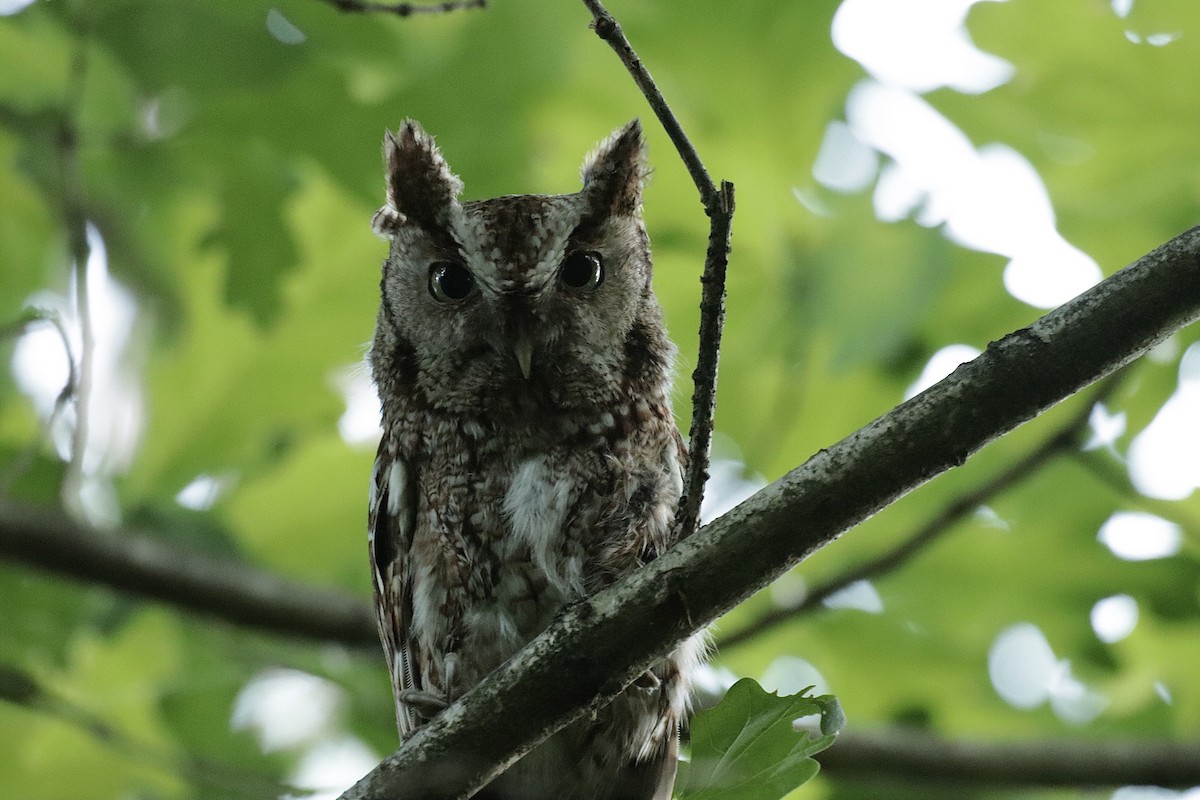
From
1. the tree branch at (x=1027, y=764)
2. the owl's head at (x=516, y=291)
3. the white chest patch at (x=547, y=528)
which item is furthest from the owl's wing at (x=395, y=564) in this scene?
the tree branch at (x=1027, y=764)

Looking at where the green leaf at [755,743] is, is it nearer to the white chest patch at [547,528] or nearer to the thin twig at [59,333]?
the white chest patch at [547,528]

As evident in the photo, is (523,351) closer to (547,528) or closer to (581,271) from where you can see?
(581,271)

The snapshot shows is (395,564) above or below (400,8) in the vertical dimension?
below

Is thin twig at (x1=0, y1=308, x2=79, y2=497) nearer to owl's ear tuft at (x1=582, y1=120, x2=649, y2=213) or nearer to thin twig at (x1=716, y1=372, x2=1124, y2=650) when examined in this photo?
owl's ear tuft at (x1=582, y1=120, x2=649, y2=213)

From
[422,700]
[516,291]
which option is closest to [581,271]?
[516,291]

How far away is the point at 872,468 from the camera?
2.26 meters

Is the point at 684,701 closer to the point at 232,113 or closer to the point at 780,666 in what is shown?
the point at 780,666

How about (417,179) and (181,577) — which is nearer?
(417,179)

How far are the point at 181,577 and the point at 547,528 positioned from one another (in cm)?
150

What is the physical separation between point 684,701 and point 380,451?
3.76 feet

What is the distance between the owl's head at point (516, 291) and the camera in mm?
3498

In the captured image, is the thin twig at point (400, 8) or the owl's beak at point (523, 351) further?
the owl's beak at point (523, 351)

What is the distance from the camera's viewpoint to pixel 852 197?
4.28 metres

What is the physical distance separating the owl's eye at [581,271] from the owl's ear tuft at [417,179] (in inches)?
15.9
